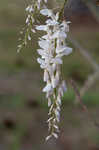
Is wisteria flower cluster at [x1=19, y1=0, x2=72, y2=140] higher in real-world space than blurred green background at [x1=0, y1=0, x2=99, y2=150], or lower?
higher

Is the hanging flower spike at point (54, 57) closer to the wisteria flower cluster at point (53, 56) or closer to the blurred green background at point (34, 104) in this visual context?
the wisteria flower cluster at point (53, 56)

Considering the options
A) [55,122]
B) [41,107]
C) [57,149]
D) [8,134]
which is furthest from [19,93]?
[55,122]

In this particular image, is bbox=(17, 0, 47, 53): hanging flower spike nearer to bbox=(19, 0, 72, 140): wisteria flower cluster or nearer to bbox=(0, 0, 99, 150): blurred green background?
bbox=(19, 0, 72, 140): wisteria flower cluster

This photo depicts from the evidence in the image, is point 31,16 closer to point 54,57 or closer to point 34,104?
point 54,57

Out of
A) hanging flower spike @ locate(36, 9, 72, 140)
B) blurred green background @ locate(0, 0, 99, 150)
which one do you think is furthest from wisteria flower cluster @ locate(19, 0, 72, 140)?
blurred green background @ locate(0, 0, 99, 150)

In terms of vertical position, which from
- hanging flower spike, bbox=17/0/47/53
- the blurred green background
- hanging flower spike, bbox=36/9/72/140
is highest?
hanging flower spike, bbox=17/0/47/53

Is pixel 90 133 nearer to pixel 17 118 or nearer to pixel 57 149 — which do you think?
pixel 57 149
